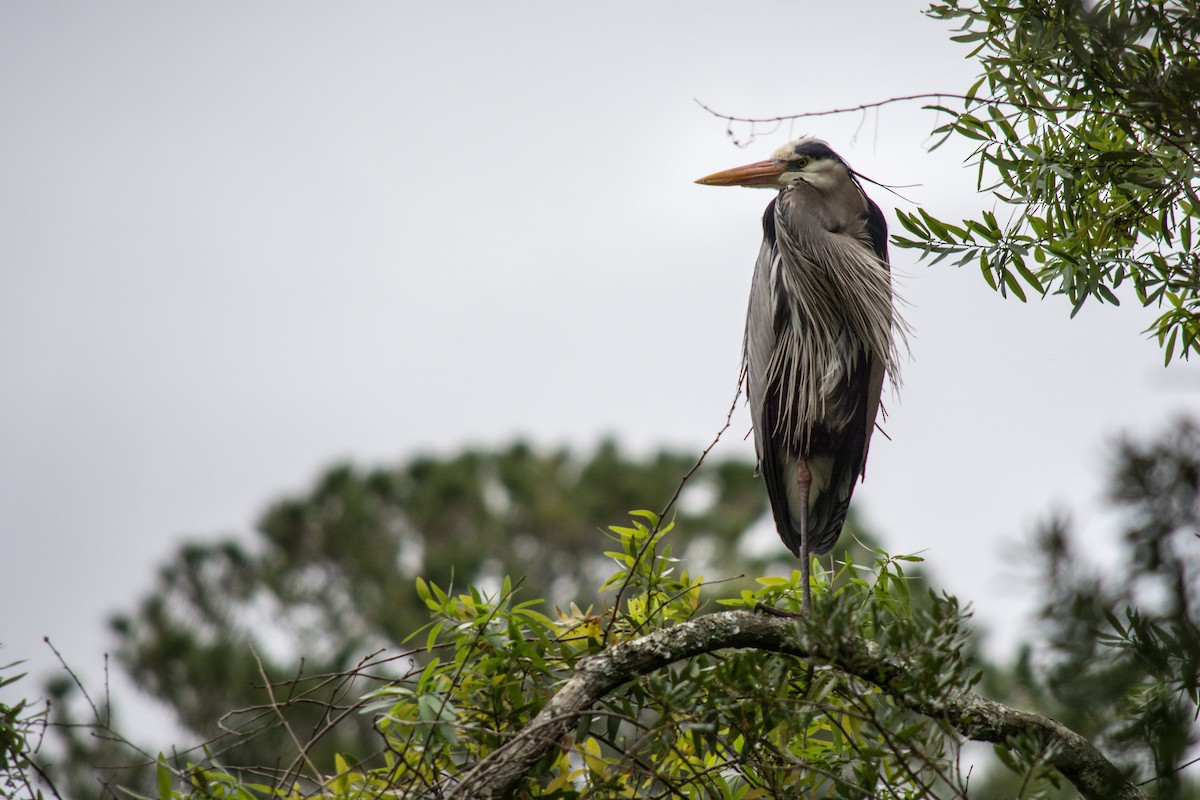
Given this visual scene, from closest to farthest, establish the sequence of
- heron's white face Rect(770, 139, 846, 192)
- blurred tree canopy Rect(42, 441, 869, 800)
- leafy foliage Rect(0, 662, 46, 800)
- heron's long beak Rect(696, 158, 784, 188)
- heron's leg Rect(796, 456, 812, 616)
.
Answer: leafy foliage Rect(0, 662, 46, 800), heron's leg Rect(796, 456, 812, 616), heron's white face Rect(770, 139, 846, 192), heron's long beak Rect(696, 158, 784, 188), blurred tree canopy Rect(42, 441, 869, 800)

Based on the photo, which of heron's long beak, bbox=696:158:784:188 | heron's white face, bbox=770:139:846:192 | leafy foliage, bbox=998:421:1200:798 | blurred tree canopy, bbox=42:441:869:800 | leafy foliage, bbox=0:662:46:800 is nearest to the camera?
leafy foliage, bbox=998:421:1200:798

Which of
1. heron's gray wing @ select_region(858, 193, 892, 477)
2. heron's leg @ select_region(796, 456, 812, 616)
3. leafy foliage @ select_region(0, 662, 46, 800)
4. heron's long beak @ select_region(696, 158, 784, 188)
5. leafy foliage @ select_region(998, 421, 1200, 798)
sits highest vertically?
heron's long beak @ select_region(696, 158, 784, 188)

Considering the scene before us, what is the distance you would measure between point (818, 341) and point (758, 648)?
1.39 metres

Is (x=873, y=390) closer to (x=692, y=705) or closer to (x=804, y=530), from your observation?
(x=804, y=530)

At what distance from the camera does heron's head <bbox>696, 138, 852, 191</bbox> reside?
11.8 feet

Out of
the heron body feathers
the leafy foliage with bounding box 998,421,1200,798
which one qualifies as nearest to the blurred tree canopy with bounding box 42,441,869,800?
the heron body feathers

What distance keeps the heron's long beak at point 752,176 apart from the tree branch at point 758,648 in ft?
5.73

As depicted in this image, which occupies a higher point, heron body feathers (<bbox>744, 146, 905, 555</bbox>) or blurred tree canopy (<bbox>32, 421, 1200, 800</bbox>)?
heron body feathers (<bbox>744, 146, 905, 555</bbox>)

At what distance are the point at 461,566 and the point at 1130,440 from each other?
37.3ft

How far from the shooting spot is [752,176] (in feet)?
12.2

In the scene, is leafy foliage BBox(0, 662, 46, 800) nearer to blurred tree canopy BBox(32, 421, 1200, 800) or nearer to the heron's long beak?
blurred tree canopy BBox(32, 421, 1200, 800)

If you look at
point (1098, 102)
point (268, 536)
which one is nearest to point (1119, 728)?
point (1098, 102)

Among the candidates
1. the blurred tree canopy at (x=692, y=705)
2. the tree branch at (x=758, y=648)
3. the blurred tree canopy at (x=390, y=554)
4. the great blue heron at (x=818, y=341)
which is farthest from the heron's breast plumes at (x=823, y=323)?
the blurred tree canopy at (x=390, y=554)

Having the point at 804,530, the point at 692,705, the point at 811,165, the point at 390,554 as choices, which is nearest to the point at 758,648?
the point at 692,705
